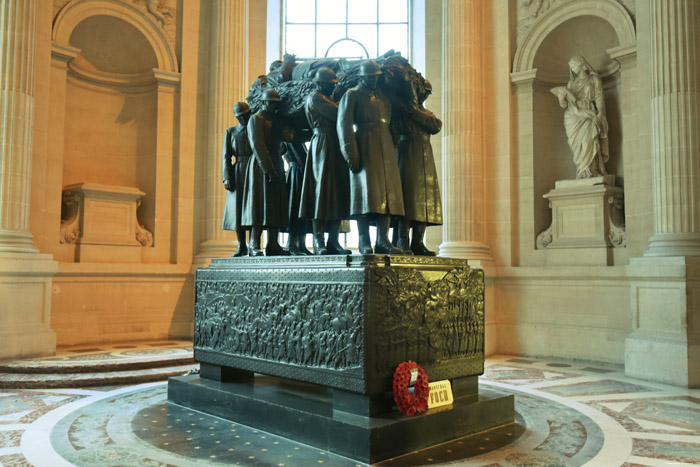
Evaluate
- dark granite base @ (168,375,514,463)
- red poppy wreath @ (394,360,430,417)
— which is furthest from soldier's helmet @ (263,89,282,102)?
red poppy wreath @ (394,360,430,417)

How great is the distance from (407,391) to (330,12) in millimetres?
12437

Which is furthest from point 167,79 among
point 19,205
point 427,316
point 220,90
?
point 427,316

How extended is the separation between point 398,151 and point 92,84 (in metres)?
8.69

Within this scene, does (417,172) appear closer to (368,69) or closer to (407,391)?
(368,69)

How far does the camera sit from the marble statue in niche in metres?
10.8

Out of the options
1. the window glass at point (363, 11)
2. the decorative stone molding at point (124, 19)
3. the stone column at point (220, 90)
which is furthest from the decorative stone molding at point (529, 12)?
the decorative stone molding at point (124, 19)

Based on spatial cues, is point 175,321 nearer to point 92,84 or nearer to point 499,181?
point 92,84

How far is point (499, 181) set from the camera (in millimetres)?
11758

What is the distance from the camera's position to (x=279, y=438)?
17.1ft

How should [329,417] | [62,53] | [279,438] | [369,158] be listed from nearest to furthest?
[329,417] → [279,438] → [369,158] → [62,53]

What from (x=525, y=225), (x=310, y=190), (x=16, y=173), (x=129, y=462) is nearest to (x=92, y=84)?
(x=16, y=173)

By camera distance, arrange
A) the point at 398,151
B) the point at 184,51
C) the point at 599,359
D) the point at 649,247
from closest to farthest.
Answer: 1. the point at 398,151
2. the point at 649,247
3. the point at 599,359
4. the point at 184,51

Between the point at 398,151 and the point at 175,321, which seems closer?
the point at 398,151

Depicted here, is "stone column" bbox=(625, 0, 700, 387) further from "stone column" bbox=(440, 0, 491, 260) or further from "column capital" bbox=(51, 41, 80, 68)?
"column capital" bbox=(51, 41, 80, 68)
